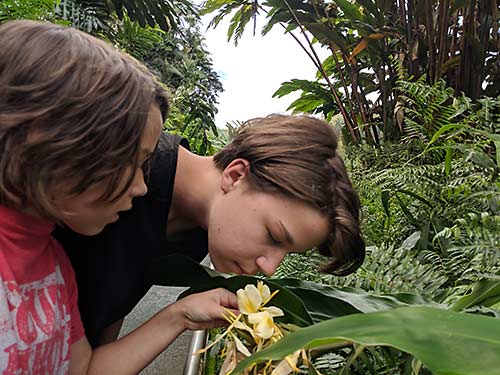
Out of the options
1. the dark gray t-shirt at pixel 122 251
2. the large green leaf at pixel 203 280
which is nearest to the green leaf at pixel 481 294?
the large green leaf at pixel 203 280

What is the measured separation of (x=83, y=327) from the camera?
2.26ft

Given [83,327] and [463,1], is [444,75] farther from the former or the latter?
[83,327]

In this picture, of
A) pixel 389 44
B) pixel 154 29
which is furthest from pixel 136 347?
pixel 154 29

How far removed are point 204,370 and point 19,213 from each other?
3.04 feet

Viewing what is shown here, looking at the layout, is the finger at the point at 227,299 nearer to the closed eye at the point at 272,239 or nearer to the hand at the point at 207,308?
the hand at the point at 207,308

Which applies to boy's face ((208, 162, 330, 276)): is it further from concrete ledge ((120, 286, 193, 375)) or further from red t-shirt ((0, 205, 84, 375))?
→ concrete ledge ((120, 286, 193, 375))

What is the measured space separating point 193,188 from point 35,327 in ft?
0.99

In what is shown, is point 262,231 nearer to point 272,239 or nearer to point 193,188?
point 272,239

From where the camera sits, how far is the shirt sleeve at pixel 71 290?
2.06 ft

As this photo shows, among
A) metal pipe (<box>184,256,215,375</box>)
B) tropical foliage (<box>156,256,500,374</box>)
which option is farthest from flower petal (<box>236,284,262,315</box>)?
metal pipe (<box>184,256,215,375</box>)

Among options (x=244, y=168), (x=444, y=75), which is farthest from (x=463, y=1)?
(x=244, y=168)


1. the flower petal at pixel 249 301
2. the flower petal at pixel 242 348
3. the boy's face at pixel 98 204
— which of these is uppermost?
the boy's face at pixel 98 204

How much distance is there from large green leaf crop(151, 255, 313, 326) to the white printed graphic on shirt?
0.48ft

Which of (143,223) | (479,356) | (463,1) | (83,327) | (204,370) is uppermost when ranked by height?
(463,1)
